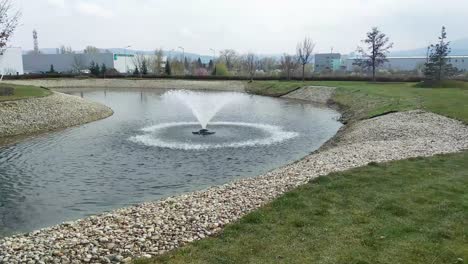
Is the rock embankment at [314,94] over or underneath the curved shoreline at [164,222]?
over

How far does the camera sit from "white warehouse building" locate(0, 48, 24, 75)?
124 meters

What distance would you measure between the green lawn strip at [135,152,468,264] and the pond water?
6.98 metres

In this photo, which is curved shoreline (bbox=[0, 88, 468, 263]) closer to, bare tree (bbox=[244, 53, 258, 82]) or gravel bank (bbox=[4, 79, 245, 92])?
gravel bank (bbox=[4, 79, 245, 92])

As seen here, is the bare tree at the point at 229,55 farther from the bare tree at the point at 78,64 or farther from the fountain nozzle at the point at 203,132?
the fountain nozzle at the point at 203,132

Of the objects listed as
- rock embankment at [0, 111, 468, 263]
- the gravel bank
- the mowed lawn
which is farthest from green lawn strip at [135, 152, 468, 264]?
the gravel bank

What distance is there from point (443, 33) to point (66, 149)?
6805 centimetres

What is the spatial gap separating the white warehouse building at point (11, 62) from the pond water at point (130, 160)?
101 metres

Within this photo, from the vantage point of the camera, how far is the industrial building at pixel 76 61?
152 m

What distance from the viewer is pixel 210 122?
40.4m

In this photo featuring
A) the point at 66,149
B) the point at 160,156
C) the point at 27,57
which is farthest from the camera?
the point at 27,57

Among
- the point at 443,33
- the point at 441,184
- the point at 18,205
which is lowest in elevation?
the point at 18,205

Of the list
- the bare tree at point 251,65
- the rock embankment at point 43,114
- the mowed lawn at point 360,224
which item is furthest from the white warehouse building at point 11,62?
the mowed lawn at point 360,224

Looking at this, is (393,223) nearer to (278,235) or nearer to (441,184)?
(278,235)

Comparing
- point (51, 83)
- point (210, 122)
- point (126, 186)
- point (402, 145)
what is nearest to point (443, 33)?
point (210, 122)
